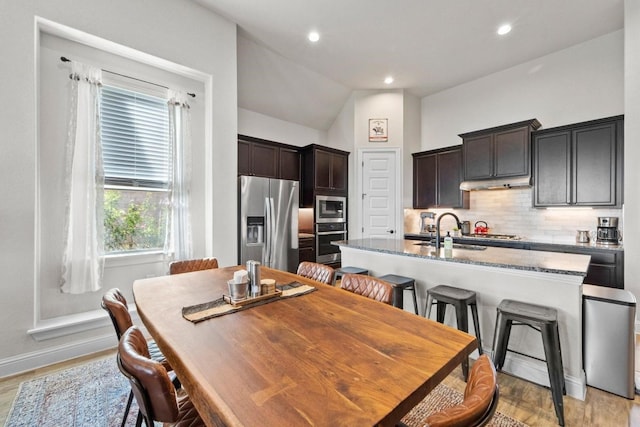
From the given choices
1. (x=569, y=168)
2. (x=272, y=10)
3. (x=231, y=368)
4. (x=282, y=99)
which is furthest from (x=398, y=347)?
(x=282, y=99)

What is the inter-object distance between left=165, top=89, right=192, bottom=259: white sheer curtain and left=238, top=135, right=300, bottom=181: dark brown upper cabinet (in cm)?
116

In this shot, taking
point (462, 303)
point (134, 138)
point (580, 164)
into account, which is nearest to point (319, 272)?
point (462, 303)

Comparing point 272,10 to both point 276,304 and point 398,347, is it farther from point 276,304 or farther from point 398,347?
point 398,347

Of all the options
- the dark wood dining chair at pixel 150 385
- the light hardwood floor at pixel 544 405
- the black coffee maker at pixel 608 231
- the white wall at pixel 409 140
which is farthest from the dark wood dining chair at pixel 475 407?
the white wall at pixel 409 140

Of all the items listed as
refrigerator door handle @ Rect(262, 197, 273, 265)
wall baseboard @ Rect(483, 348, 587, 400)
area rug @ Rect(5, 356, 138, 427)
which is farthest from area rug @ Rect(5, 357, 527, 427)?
refrigerator door handle @ Rect(262, 197, 273, 265)

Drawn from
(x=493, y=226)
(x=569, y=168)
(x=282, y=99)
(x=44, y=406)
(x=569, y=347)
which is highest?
(x=282, y=99)

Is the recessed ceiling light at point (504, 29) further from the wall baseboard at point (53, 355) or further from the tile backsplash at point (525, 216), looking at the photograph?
the wall baseboard at point (53, 355)

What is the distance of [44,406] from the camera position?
1857mm

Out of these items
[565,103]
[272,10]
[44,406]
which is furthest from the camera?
[565,103]

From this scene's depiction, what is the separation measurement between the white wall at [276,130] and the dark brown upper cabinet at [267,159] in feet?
1.55

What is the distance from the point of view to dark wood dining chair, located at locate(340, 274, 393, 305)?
5.48ft

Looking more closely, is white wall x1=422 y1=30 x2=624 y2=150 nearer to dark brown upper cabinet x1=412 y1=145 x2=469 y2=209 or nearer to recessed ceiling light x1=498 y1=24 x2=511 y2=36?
dark brown upper cabinet x1=412 y1=145 x2=469 y2=209

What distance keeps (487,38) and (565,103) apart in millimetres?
1525

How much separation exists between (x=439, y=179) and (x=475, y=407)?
488 cm
